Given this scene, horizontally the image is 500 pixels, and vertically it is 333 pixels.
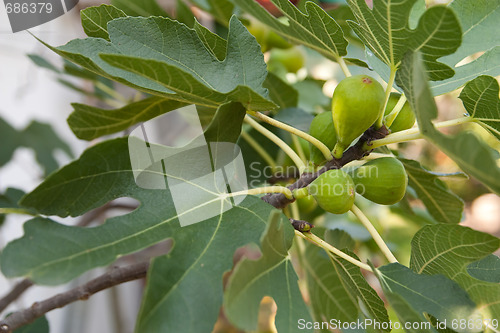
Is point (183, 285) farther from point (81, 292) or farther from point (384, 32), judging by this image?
point (384, 32)

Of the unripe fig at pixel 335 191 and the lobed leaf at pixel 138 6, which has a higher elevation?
the lobed leaf at pixel 138 6

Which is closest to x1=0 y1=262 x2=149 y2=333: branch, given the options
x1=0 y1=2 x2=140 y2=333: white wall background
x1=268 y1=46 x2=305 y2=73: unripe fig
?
x1=268 y1=46 x2=305 y2=73: unripe fig

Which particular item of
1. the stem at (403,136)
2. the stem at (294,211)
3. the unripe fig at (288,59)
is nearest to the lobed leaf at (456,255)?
the stem at (403,136)

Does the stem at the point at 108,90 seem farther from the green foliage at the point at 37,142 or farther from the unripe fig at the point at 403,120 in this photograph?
the unripe fig at the point at 403,120

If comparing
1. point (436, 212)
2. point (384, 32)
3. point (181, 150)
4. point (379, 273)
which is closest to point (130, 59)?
point (181, 150)

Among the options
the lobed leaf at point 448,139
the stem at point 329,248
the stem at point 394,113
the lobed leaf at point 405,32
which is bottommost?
the stem at point 329,248

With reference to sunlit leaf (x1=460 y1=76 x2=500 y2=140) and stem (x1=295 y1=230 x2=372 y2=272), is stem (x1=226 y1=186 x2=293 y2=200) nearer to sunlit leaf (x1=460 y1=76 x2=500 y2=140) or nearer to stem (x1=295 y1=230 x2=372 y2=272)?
stem (x1=295 y1=230 x2=372 y2=272)

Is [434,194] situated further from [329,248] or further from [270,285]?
[270,285]

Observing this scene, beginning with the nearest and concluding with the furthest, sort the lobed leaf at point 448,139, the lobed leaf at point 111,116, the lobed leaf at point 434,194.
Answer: the lobed leaf at point 448,139 → the lobed leaf at point 111,116 → the lobed leaf at point 434,194

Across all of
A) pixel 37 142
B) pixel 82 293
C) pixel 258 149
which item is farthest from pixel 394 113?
pixel 37 142
